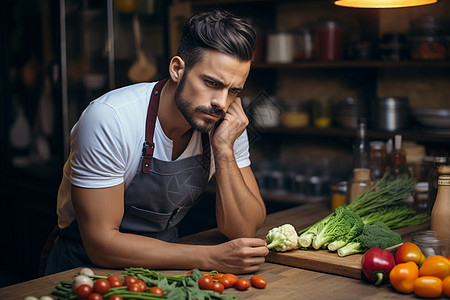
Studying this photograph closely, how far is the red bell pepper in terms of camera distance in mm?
1564

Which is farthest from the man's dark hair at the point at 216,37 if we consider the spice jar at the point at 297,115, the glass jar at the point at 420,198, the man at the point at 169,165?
the spice jar at the point at 297,115

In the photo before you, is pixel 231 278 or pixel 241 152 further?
pixel 241 152

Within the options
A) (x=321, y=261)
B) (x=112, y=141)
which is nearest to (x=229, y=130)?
(x=112, y=141)

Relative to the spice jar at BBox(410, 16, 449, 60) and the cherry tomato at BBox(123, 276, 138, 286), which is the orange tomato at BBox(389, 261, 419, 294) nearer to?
the cherry tomato at BBox(123, 276, 138, 286)

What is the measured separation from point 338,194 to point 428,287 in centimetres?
110

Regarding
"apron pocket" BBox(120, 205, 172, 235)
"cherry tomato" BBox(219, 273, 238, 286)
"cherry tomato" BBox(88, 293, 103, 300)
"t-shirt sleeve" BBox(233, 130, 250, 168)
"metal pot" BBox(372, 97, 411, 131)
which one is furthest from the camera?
"metal pot" BBox(372, 97, 411, 131)

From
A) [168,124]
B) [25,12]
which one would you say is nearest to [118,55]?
[25,12]

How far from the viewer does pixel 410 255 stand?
63.5 inches

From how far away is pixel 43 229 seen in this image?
4.08 meters

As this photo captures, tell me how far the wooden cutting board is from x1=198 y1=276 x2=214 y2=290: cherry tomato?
393mm

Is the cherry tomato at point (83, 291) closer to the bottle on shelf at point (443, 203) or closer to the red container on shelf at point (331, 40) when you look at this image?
the bottle on shelf at point (443, 203)

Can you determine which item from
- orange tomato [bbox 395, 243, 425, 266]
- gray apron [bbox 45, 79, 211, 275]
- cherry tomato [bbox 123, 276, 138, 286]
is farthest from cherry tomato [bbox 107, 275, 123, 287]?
orange tomato [bbox 395, 243, 425, 266]

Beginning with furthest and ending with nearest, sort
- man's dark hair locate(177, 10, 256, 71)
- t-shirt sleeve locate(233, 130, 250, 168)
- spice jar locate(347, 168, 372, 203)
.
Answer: spice jar locate(347, 168, 372, 203) → t-shirt sleeve locate(233, 130, 250, 168) → man's dark hair locate(177, 10, 256, 71)

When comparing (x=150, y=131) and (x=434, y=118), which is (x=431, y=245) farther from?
(x=434, y=118)
